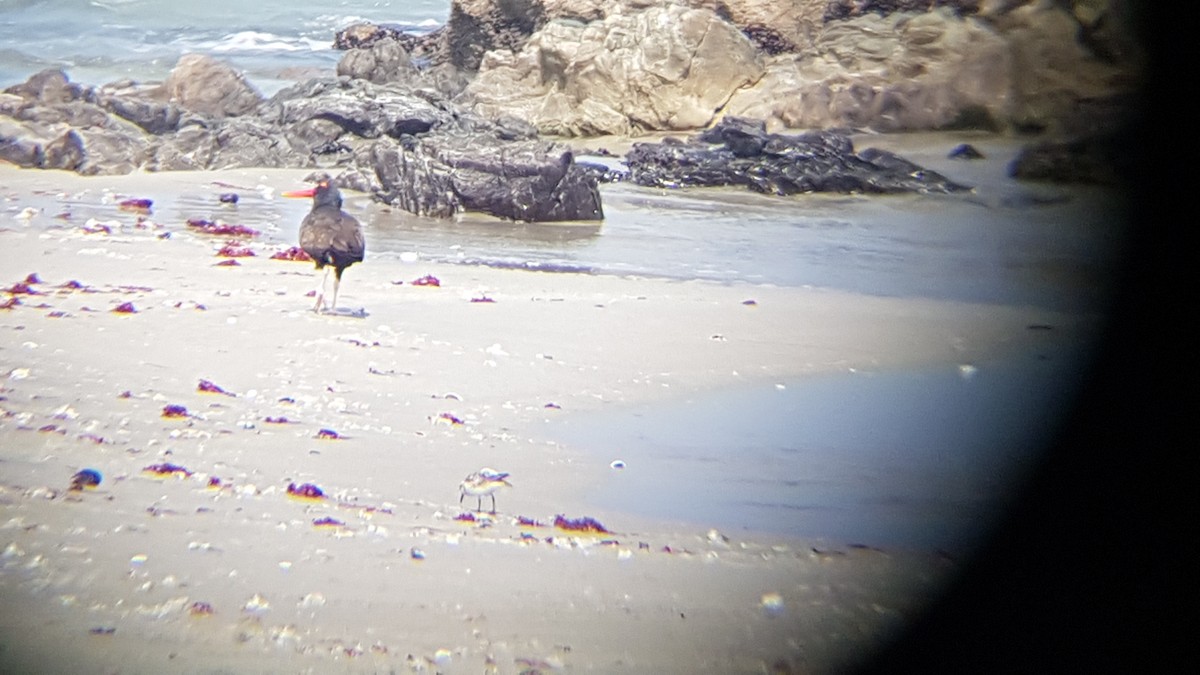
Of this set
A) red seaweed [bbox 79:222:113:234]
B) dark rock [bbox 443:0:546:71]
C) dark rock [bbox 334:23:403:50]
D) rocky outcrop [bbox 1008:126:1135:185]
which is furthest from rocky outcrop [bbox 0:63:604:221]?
dark rock [bbox 334:23:403:50]

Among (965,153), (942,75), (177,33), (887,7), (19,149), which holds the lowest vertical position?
(177,33)

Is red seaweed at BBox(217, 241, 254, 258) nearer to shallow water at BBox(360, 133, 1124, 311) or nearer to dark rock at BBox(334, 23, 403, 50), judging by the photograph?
shallow water at BBox(360, 133, 1124, 311)

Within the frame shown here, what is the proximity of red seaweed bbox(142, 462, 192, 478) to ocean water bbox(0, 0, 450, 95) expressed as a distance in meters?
20.9

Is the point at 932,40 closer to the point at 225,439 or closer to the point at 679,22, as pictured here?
the point at 679,22

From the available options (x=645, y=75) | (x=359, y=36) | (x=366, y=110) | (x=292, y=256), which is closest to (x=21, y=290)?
(x=292, y=256)

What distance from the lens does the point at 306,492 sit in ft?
11.6

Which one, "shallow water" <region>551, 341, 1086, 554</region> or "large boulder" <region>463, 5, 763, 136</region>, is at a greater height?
"shallow water" <region>551, 341, 1086, 554</region>

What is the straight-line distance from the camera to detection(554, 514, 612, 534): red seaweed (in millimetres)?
3486

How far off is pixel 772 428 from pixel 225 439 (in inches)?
82.3

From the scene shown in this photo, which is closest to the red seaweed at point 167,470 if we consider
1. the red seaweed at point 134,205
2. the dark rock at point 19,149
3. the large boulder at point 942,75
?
the red seaweed at point 134,205

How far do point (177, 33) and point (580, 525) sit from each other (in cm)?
3596

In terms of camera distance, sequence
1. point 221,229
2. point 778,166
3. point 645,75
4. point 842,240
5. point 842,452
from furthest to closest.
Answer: point 645,75
point 778,166
point 842,240
point 221,229
point 842,452

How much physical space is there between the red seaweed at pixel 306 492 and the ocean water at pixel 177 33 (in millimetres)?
21099

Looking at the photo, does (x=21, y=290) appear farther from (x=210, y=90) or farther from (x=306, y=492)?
(x=210, y=90)
